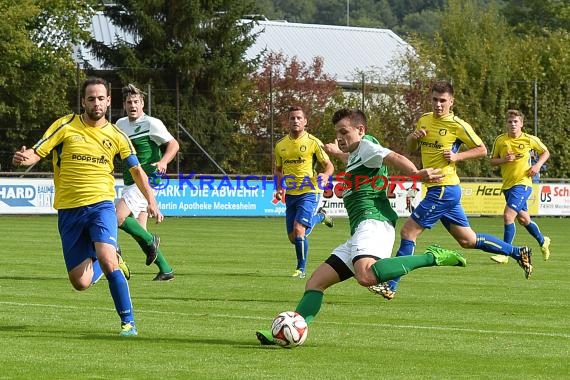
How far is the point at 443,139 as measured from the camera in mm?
14812

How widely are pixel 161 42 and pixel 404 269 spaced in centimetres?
4277

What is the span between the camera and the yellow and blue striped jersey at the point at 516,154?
20.4m

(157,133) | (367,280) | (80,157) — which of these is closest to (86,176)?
(80,157)

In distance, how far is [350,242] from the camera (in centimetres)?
1004

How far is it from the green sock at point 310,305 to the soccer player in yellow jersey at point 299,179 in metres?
6.97

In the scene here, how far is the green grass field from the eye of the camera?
8.56 metres

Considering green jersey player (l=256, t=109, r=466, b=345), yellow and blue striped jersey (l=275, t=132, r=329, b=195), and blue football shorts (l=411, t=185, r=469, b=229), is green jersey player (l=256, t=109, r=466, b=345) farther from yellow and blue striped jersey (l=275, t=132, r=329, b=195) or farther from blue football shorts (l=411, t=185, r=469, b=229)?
yellow and blue striped jersey (l=275, t=132, r=329, b=195)

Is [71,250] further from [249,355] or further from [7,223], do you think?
[7,223]

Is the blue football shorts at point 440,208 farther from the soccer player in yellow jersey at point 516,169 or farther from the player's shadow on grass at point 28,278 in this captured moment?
the soccer player in yellow jersey at point 516,169

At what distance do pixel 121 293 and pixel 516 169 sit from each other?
11509mm

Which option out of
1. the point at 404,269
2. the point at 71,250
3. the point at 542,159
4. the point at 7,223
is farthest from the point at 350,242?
the point at 7,223

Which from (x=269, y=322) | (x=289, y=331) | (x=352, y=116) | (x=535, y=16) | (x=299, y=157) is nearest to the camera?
(x=289, y=331)

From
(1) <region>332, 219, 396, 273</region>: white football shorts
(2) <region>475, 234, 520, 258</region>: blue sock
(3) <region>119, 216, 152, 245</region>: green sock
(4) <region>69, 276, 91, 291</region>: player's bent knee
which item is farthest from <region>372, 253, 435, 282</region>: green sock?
(3) <region>119, 216, 152, 245</region>: green sock

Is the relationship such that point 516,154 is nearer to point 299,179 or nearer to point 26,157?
point 299,179
